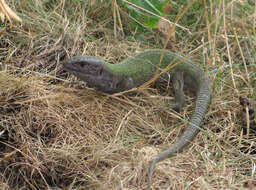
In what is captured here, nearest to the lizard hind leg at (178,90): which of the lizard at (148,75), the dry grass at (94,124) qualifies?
the lizard at (148,75)

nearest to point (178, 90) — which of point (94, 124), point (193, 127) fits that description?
point (193, 127)

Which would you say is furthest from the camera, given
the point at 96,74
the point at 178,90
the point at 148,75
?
the point at 148,75

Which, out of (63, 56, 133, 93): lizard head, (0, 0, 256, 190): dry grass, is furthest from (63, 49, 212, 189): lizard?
(0, 0, 256, 190): dry grass

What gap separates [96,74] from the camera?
156 inches

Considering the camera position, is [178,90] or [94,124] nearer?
[94,124]

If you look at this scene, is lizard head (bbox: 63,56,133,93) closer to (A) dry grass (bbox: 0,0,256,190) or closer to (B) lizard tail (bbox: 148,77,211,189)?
(A) dry grass (bbox: 0,0,256,190)

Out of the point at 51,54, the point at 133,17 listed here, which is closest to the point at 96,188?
the point at 51,54

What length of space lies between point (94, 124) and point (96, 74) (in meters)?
0.56

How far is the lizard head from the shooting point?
3836mm

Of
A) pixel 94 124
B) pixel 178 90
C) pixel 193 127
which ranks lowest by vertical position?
pixel 94 124

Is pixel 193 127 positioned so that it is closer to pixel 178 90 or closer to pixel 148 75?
pixel 178 90

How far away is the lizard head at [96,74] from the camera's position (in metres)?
3.84

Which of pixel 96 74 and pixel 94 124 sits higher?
pixel 96 74

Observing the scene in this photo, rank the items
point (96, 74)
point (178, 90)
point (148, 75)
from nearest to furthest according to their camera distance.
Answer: point (96, 74) → point (178, 90) → point (148, 75)
